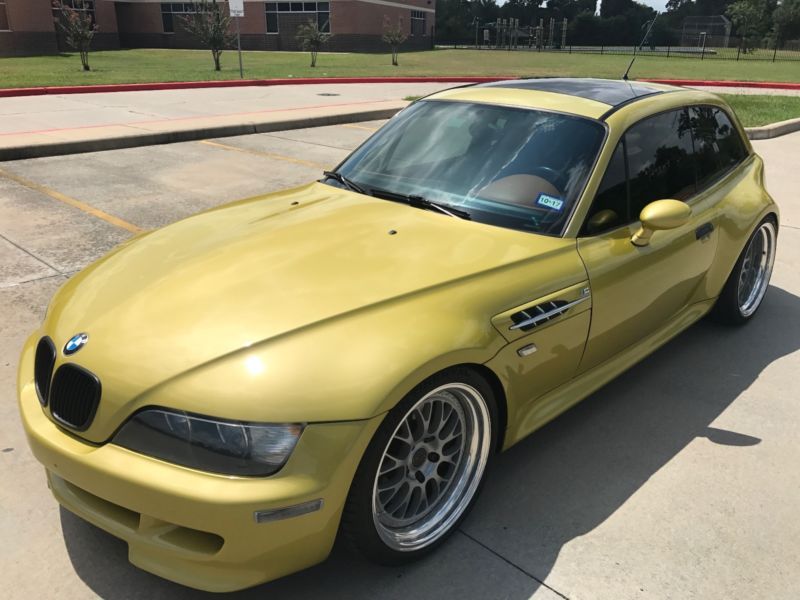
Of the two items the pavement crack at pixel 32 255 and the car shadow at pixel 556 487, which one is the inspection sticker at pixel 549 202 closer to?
the car shadow at pixel 556 487

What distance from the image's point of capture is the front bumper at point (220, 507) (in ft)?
6.32

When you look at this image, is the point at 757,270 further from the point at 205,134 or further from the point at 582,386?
the point at 205,134

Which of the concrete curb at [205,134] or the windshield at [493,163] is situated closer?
the windshield at [493,163]

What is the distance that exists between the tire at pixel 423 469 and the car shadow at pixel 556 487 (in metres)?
0.13

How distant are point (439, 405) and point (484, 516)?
23.5 inches

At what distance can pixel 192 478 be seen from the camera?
195 centimetres

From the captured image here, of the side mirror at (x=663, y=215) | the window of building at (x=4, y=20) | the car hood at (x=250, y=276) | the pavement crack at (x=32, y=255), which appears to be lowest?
the pavement crack at (x=32, y=255)

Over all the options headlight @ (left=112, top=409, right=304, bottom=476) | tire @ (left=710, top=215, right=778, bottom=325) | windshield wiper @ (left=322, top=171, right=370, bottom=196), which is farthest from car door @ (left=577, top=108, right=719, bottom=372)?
headlight @ (left=112, top=409, right=304, bottom=476)

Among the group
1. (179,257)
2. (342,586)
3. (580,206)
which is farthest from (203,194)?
(342,586)

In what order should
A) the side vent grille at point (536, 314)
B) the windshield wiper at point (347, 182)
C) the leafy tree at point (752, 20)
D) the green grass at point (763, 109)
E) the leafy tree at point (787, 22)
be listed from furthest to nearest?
the leafy tree at point (787, 22) → the leafy tree at point (752, 20) → the green grass at point (763, 109) → the windshield wiper at point (347, 182) → the side vent grille at point (536, 314)

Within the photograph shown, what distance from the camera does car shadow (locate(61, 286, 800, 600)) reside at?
7.74ft

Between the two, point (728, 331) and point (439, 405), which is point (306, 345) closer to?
point (439, 405)

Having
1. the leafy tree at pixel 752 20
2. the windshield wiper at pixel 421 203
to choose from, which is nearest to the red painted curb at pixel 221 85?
the windshield wiper at pixel 421 203

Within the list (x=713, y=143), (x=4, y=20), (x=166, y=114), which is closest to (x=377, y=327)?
(x=713, y=143)
